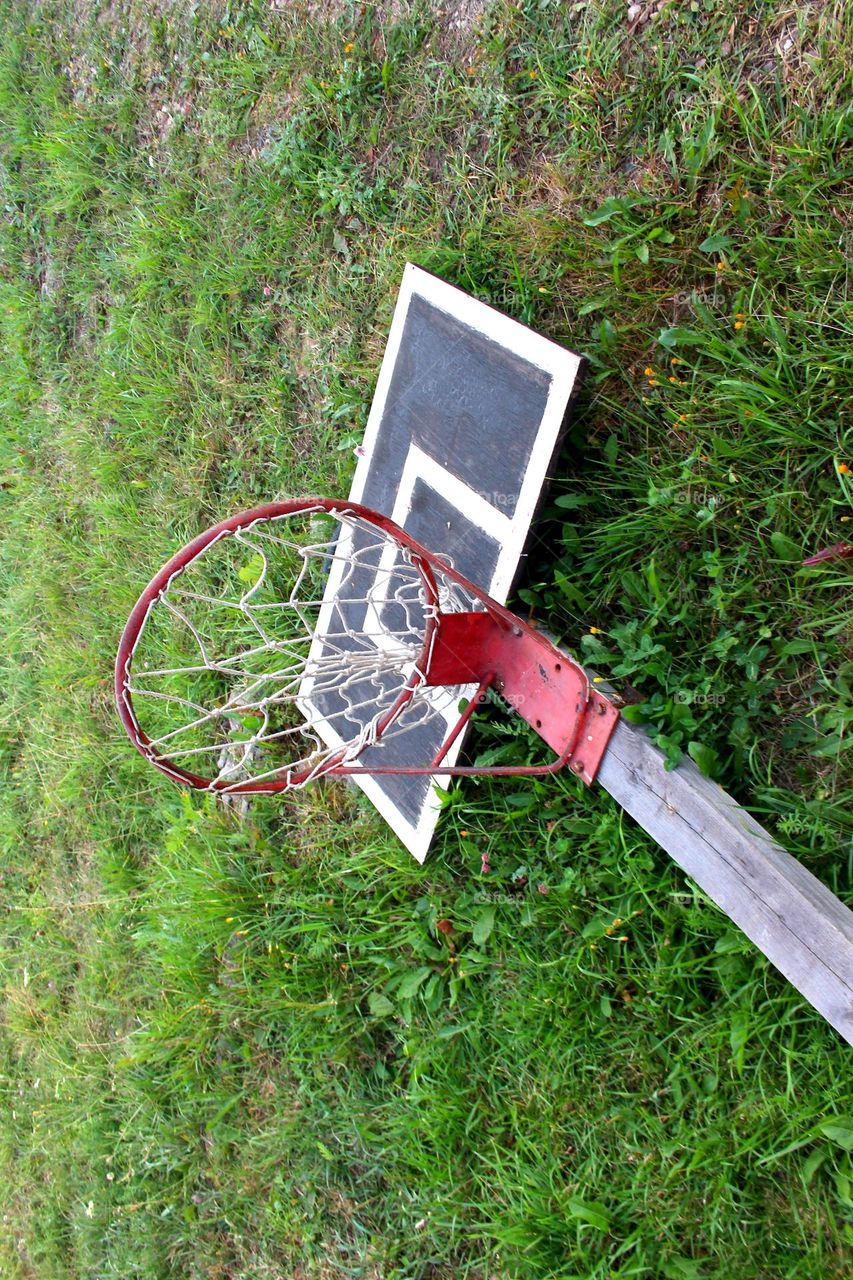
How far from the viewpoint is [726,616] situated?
90.2 inches

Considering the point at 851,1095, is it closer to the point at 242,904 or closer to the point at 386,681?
the point at 386,681

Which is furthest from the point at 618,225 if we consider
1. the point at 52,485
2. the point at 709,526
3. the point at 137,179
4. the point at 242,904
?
the point at 52,485

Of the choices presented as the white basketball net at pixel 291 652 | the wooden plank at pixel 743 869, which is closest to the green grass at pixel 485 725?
the wooden plank at pixel 743 869

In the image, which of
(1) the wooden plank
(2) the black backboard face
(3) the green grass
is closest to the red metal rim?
(2) the black backboard face

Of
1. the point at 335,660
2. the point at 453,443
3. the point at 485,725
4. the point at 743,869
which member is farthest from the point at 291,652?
the point at 743,869

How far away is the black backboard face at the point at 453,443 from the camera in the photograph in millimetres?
2443

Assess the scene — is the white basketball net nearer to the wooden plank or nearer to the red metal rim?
the red metal rim

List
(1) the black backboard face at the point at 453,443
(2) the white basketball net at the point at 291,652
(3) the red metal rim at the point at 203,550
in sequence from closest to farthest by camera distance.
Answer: (3) the red metal rim at the point at 203,550 < (1) the black backboard face at the point at 453,443 < (2) the white basketball net at the point at 291,652

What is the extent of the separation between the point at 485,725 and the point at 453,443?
78 centimetres

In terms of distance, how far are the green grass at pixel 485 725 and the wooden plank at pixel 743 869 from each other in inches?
4.2

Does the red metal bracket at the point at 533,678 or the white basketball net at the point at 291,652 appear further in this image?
the white basketball net at the point at 291,652

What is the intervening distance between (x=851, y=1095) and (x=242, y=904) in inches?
79.8

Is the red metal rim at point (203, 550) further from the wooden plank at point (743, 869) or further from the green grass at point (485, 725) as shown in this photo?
the wooden plank at point (743, 869)

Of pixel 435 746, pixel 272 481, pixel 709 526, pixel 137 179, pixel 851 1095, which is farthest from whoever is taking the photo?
pixel 137 179
